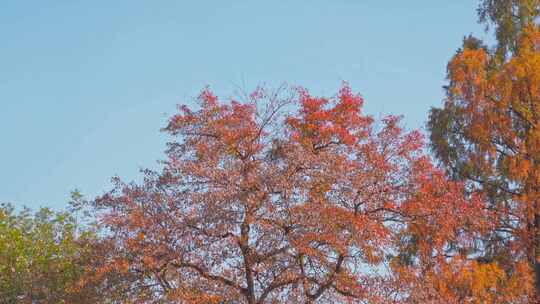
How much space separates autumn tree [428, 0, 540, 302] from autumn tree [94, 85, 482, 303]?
199 centimetres

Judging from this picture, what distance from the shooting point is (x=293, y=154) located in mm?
15242

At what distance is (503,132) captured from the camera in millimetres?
18641

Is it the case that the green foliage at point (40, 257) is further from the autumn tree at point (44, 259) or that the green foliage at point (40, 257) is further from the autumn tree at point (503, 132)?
the autumn tree at point (503, 132)

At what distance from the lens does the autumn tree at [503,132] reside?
17922mm

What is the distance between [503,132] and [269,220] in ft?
22.6

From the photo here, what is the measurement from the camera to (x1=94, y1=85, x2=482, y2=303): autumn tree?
14.7m

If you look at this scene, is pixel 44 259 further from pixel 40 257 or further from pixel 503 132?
pixel 503 132

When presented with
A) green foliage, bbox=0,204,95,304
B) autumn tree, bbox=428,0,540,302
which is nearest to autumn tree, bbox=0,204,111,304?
green foliage, bbox=0,204,95,304

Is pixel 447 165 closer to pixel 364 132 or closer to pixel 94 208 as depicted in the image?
pixel 364 132

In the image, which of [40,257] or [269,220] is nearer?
[269,220]

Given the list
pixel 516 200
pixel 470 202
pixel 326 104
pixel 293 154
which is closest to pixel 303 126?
pixel 326 104

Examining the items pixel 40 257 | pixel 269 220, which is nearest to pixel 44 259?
pixel 40 257

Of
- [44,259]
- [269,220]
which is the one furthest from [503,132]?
[44,259]

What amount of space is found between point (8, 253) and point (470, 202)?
12482 millimetres
